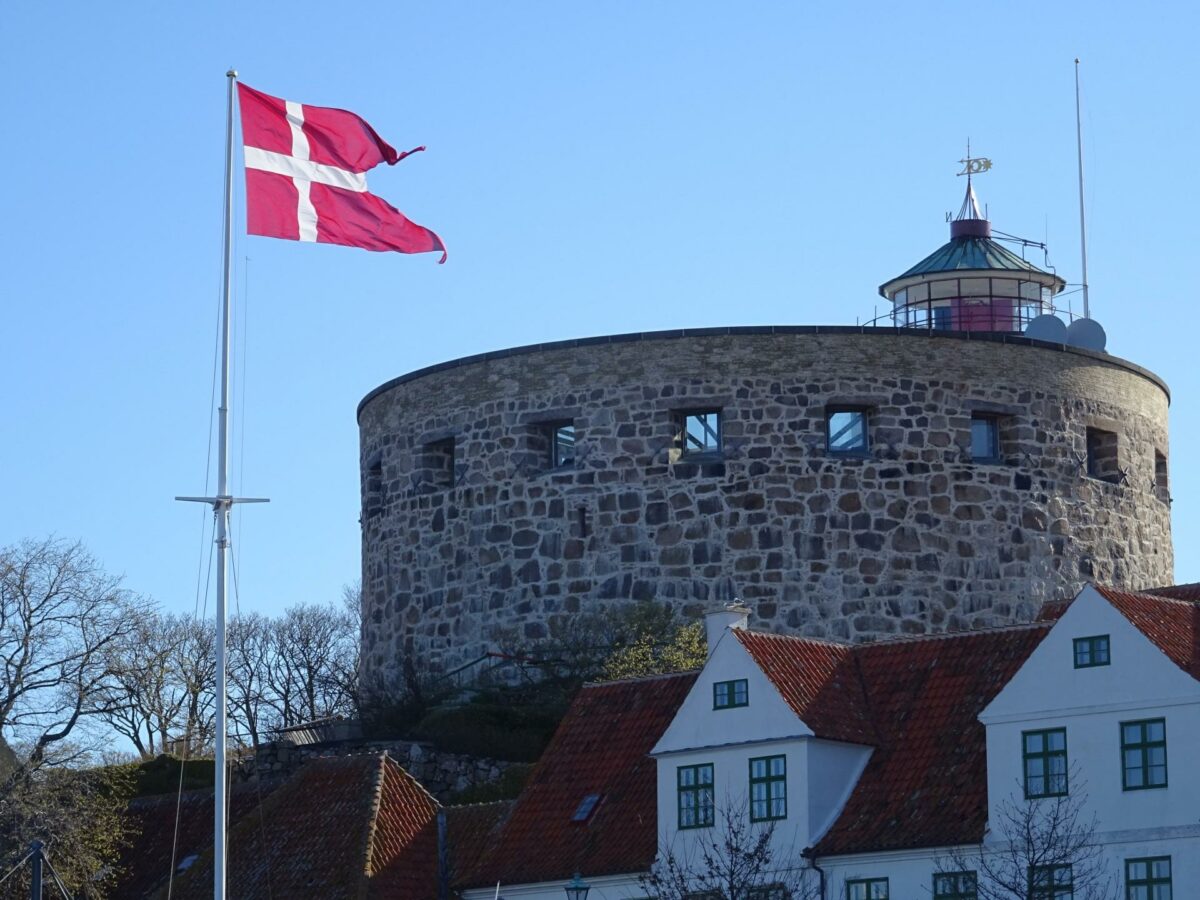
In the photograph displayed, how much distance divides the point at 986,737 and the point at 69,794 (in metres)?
14.7

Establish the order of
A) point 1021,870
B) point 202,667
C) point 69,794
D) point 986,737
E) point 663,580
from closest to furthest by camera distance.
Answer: point 1021,870
point 986,737
point 69,794
point 663,580
point 202,667

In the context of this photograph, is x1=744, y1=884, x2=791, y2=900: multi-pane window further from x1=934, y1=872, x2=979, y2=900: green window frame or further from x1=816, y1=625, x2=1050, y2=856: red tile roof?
x1=934, y1=872, x2=979, y2=900: green window frame

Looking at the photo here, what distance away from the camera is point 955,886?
31.8m

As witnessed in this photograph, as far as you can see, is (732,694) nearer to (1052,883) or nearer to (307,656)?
(1052,883)

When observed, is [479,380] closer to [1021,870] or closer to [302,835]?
[302,835]

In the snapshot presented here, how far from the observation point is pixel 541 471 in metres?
45.6

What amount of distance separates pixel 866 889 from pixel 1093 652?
3638mm

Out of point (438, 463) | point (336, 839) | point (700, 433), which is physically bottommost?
point (336, 839)

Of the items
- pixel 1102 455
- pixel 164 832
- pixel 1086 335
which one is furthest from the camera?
pixel 1086 335

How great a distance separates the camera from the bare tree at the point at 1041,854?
101ft

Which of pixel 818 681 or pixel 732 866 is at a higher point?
pixel 818 681

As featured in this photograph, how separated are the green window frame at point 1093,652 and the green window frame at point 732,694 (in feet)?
14.1

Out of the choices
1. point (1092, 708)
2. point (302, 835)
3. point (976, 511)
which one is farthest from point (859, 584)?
point (1092, 708)

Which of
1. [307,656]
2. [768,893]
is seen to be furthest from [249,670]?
[768,893]
